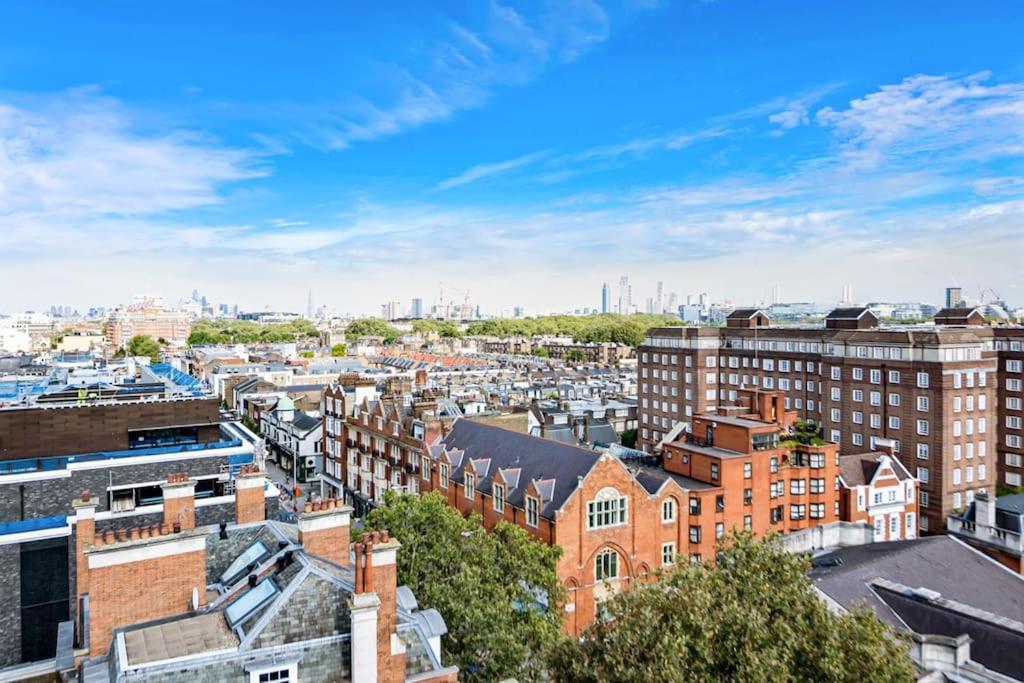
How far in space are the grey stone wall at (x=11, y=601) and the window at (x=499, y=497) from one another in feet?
69.3

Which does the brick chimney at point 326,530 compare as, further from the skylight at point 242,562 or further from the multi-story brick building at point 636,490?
the multi-story brick building at point 636,490

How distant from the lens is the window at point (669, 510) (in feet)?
119

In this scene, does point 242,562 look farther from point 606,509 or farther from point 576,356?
point 576,356

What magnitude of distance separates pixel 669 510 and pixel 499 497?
9182 mm

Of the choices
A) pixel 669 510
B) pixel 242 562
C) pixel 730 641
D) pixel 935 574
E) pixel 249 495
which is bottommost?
pixel 935 574

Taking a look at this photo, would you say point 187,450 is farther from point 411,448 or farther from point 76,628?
point 411,448

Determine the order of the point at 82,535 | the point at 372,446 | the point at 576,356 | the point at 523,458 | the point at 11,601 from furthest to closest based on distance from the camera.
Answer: the point at 576,356
the point at 372,446
the point at 523,458
the point at 11,601
the point at 82,535

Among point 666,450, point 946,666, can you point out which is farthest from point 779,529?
point 946,666

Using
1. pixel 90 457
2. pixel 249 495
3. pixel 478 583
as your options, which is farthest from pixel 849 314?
pixel 90 457

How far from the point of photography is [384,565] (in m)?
14.1

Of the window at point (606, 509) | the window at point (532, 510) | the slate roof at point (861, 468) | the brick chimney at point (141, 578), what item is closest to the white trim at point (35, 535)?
the brick chimney at point (141, 578)

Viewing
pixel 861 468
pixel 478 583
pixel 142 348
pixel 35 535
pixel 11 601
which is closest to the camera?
pixel 11 601

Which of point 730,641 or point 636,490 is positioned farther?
point 636,490

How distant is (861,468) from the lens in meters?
48.1
